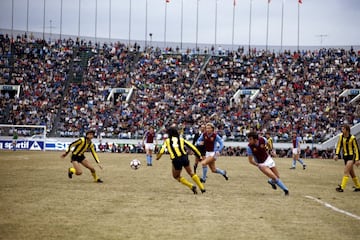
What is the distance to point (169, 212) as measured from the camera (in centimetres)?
1180

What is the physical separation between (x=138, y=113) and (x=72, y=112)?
684 cm

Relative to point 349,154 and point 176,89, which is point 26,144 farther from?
point 349,154

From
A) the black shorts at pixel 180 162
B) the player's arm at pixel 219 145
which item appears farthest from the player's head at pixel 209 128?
the black shorts at pixel 180 162

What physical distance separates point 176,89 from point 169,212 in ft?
157

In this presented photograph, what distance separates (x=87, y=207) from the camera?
12.4m

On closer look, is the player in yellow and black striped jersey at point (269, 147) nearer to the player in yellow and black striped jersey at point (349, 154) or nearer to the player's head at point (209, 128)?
the player's head at point (209, 128)

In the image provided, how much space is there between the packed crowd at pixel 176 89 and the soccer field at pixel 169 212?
113 ft

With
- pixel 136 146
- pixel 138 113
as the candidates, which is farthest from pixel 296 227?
pixel 138 113

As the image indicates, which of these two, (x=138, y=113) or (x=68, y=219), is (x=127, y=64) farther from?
(x=68, y=219)

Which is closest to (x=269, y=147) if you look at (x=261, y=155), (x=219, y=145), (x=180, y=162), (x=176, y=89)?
(x=219, y=145)

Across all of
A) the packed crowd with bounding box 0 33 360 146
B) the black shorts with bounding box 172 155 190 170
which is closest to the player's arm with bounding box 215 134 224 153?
the black shorts with bounding box 172 155 190 170

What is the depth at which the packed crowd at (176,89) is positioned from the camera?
175 ft

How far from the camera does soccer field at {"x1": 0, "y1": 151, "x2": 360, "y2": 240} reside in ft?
30.8

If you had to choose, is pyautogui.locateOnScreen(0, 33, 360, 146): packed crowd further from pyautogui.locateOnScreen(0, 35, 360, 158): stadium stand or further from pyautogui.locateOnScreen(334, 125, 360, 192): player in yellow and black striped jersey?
pyautogui.locateOnScreen(334, 125, 360, 192): player in yellow and black striped jersey
